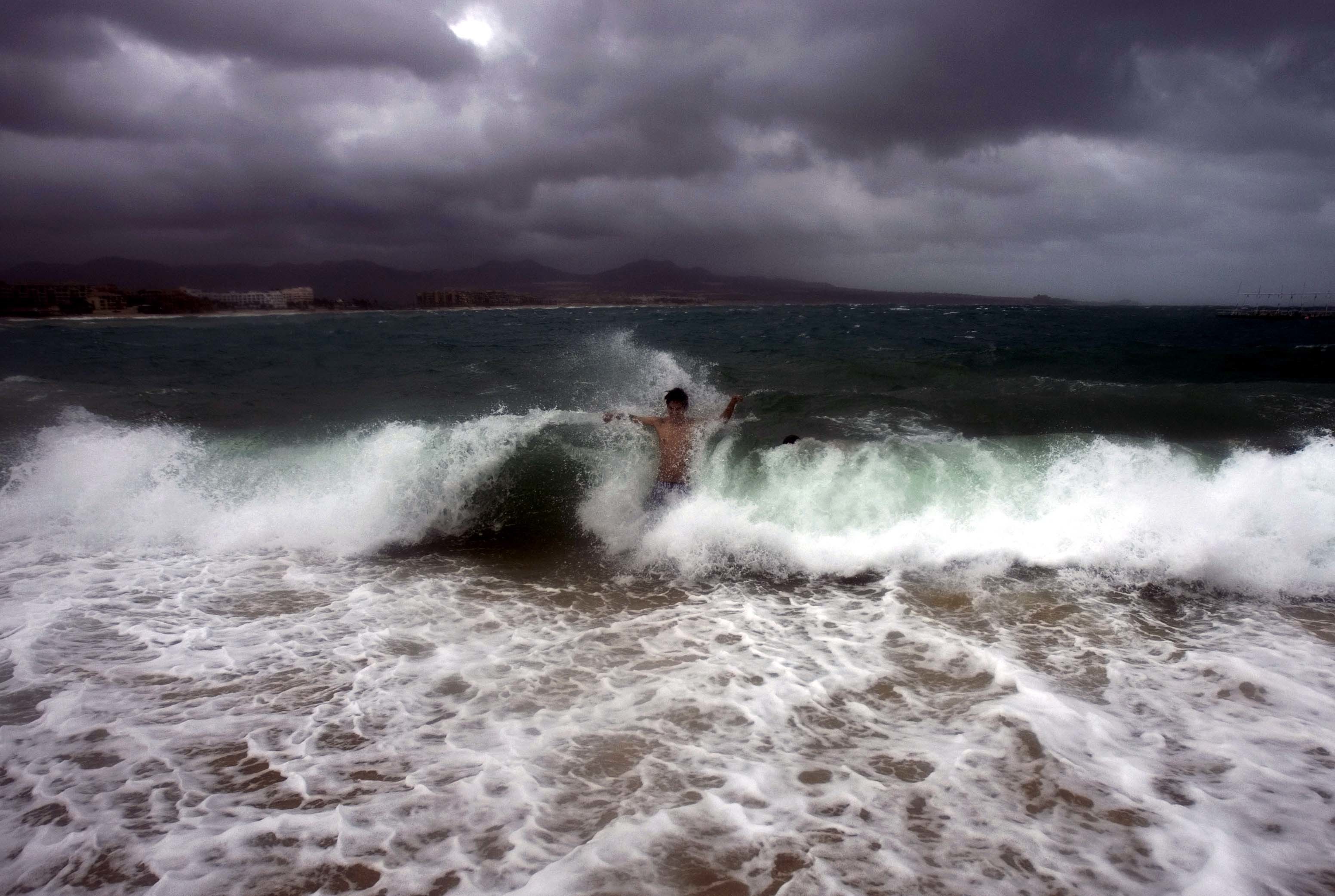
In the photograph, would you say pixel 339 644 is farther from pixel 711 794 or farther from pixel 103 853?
pixel 711 794

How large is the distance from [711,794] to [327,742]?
225cm

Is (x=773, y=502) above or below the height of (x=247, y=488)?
above

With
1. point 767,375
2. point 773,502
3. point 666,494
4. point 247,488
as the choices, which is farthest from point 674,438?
point 767,375

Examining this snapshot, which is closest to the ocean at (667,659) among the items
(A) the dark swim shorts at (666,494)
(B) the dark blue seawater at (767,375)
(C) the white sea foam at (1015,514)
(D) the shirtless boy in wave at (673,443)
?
(C) the white sea foam at (1015,514)

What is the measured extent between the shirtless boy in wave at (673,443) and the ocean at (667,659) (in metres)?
0.40

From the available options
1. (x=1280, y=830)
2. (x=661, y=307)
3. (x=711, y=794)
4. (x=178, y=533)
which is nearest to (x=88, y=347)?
(x=178, y=533)

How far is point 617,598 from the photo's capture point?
253 inches

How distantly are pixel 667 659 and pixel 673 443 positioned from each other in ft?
13.2

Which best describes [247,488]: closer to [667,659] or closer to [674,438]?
[674,438]

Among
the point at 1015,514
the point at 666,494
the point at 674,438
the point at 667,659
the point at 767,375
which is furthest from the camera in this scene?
the point at 767,375

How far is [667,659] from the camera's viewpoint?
5.00 meters

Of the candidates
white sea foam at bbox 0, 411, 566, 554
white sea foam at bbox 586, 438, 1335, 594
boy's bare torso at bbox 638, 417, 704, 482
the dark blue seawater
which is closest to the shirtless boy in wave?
boy's bare torso at bbox 638, 417, 704, 482

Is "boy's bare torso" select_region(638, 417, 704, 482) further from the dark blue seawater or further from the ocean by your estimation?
the dark blue seawater

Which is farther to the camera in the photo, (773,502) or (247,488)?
(247,488)
